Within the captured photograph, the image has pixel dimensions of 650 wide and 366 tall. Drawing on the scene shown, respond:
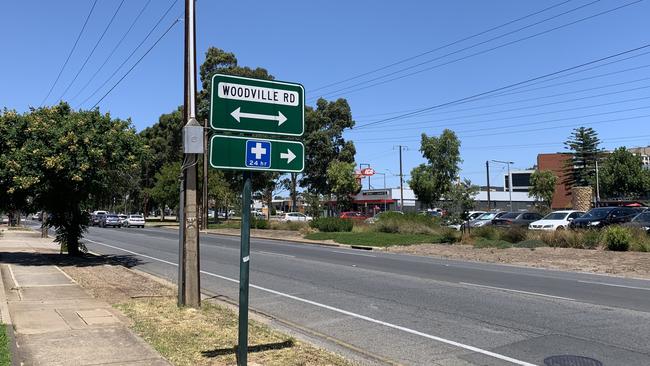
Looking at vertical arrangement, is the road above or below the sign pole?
below

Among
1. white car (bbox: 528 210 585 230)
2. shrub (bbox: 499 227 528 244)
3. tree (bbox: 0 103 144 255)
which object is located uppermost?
tree (bbox: 0 103 144 255)

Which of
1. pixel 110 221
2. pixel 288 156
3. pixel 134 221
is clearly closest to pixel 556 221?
pixel 288 156

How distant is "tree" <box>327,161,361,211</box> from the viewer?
220 feet

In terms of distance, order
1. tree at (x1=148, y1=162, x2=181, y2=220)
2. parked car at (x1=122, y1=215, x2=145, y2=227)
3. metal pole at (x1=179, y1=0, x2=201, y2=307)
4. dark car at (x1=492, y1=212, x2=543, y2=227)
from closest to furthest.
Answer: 1. metal pole at (x1=179, y1=0, x2=201, y2=307)
2. dark car at (x1=492, y1=212, x2=543, y2=227)
3. parked car at (x1=122, y1=215, x2=145, y2=227)
4. tree at (x1=148, y1=162, x2=181, y2=220)

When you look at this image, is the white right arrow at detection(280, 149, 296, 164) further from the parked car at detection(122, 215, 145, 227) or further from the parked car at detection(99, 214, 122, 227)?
the parked car at detection(122, 215, 145, 227)

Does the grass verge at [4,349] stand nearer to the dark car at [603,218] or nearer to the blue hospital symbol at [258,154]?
the blue hospital symbol at [258,154]

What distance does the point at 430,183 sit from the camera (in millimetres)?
62969

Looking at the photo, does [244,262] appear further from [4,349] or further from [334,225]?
[334,225]

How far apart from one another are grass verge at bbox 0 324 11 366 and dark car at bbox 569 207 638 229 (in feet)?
83.2

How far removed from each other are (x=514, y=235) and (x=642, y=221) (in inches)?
211

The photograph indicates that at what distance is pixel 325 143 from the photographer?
7100cm

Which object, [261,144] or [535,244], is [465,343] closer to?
[261,144]

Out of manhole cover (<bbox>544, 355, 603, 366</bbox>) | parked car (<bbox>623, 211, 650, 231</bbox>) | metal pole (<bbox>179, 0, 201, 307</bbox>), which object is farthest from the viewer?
parked car (<bbox>623, 211, 650, 231</bbox>)

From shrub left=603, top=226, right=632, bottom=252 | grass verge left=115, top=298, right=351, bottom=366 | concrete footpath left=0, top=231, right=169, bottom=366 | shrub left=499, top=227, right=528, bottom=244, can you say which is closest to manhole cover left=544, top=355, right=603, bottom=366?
grass verge left=115, top=298, right=351, bottom=366
